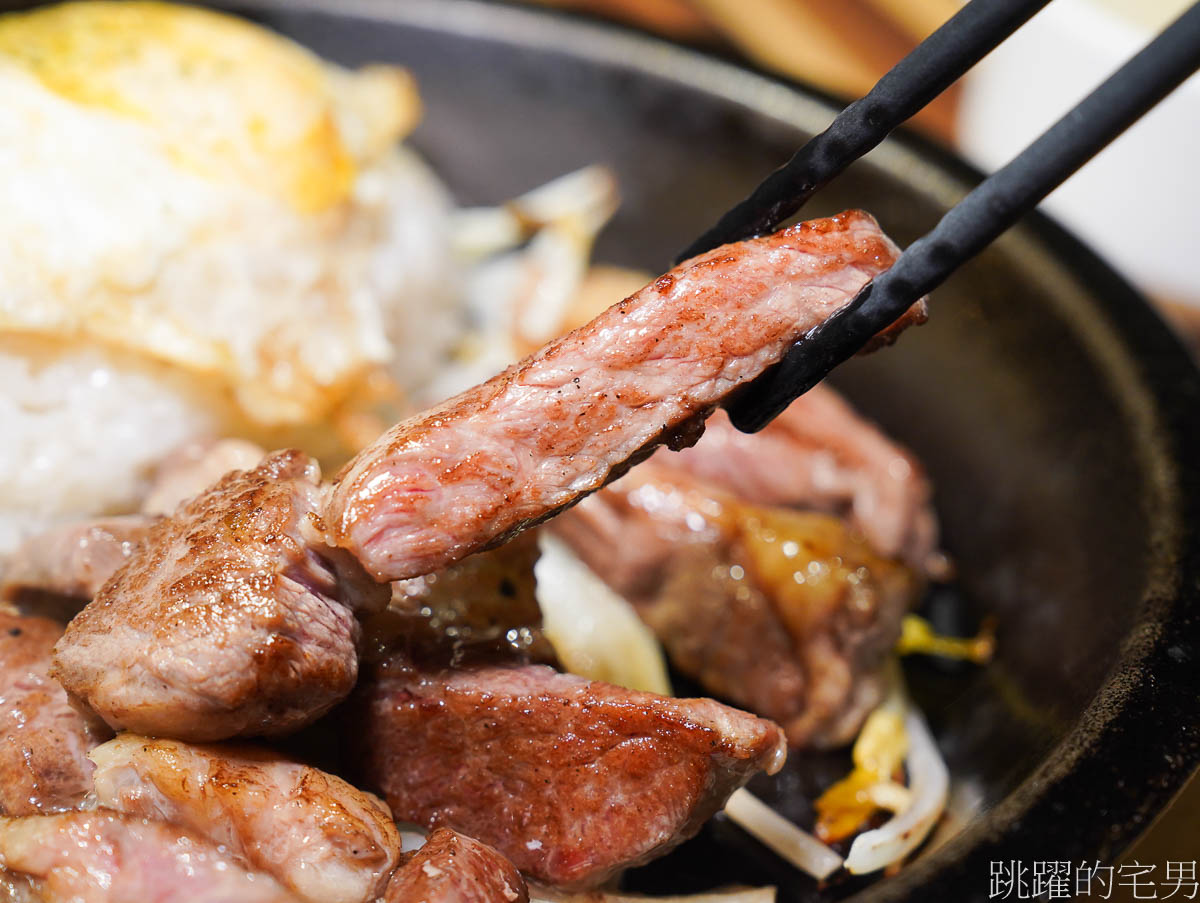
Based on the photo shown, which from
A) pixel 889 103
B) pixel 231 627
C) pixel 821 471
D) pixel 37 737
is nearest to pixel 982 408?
pixel 821 471

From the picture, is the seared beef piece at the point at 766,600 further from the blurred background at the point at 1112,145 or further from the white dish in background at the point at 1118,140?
the white dish in background at the point at 1118,140

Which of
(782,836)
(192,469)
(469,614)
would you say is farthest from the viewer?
(192,469)

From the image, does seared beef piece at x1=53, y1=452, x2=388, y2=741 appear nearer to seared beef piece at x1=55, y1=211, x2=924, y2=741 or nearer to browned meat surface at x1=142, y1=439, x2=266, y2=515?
seared beef piece at x1=55, y1=211, x2=924, y2=741

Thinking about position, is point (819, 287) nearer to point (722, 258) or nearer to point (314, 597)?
point (722, 258)

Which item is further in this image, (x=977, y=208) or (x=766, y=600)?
(x=766, y=600)

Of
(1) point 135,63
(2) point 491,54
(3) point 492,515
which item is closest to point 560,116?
(2) point 491,54

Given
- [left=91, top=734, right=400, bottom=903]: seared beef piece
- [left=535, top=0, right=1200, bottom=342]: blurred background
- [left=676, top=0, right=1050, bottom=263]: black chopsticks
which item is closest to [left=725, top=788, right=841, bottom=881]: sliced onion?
[left=91, top=734, right=400, bottom=903]: seared beef piece

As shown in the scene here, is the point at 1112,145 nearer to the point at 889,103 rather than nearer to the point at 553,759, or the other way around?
the point at 889,103
